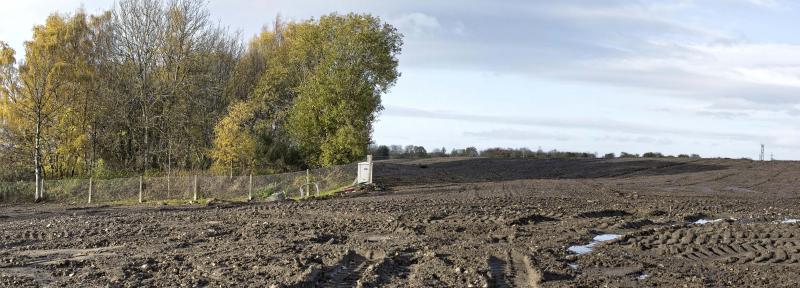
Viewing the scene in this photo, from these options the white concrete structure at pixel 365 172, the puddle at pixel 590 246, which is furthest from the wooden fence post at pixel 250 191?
the puddle at pixel 590 246

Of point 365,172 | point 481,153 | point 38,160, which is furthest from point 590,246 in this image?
point 481,153

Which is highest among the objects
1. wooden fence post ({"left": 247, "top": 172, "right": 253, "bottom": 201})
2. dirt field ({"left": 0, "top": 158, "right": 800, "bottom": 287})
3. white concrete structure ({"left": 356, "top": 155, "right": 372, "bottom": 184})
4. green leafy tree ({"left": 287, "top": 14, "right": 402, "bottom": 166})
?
green leafy tree ({"left": 287, "top": 14, "right": 402, "bottom": 166})

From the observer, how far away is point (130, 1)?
44719mm

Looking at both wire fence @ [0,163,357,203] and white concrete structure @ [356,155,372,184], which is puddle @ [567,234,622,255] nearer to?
wire fence @ [0,163,357,203]

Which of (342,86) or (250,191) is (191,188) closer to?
(250,191)

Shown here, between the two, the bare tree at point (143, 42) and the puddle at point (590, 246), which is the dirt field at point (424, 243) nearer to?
the puddle at point (590, 246)

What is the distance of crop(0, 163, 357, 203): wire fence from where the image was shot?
118 feet

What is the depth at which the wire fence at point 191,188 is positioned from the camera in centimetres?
3594

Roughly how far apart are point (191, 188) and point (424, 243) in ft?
72.0

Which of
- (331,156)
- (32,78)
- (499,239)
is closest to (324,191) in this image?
(331,156)

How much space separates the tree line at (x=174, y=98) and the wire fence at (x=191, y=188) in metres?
2.88

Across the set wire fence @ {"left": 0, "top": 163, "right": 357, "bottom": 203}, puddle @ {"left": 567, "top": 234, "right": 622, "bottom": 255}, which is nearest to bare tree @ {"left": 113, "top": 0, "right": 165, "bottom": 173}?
wire fence @ {"left": 0, "top": 163, "right": 357, "bottom": 203}

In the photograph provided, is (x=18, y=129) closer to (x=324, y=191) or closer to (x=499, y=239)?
(x=324, y=191)

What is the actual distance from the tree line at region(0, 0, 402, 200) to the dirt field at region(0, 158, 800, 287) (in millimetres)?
8171
